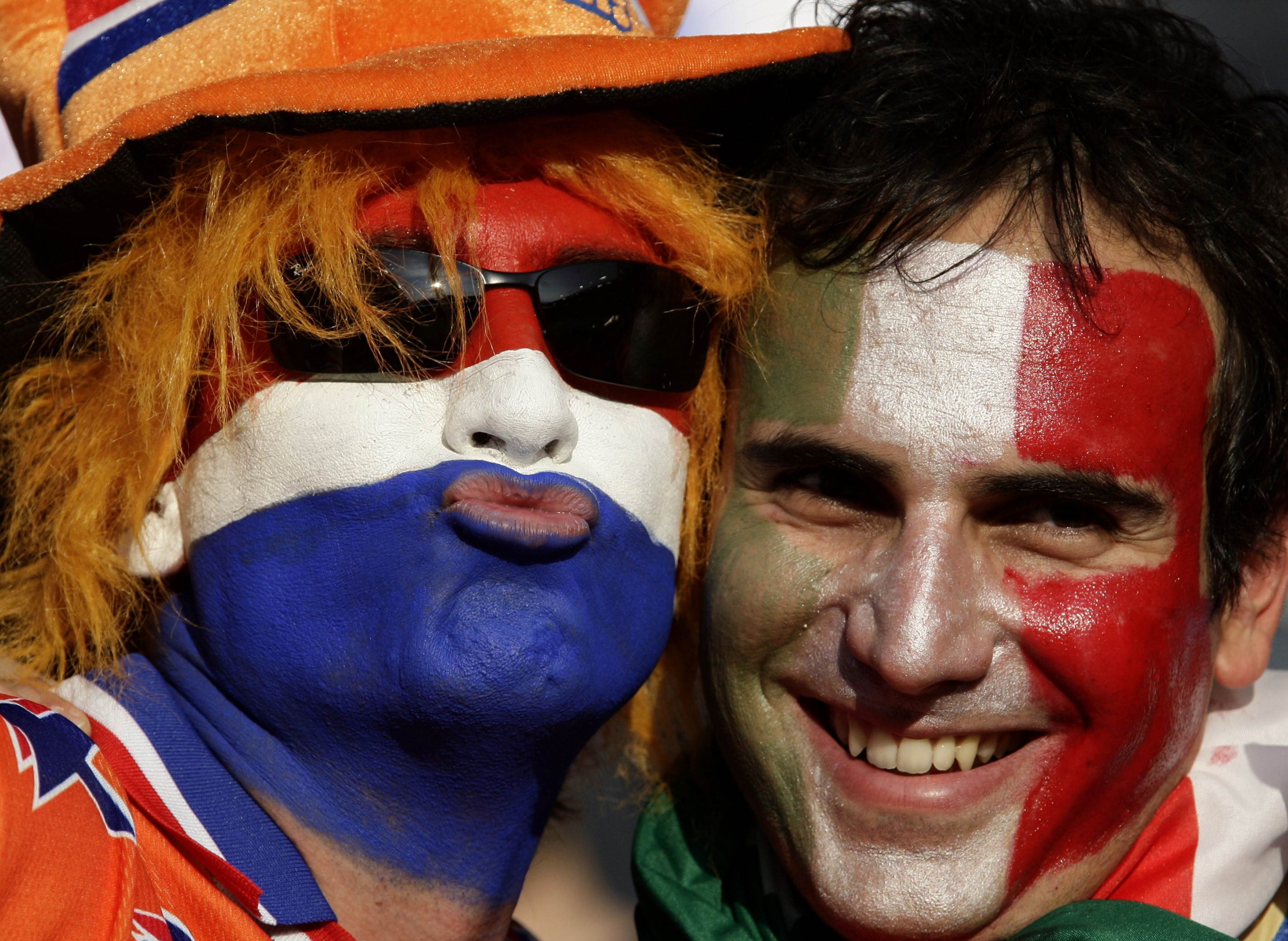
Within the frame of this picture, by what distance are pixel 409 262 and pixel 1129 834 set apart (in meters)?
1.42

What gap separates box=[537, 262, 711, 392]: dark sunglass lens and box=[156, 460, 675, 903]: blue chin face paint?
20 centimetres

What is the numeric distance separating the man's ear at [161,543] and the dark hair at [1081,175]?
1052 mm

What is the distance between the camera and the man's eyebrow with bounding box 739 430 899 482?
1945mm

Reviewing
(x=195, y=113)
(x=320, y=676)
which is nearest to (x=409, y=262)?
(x=195, y=113)

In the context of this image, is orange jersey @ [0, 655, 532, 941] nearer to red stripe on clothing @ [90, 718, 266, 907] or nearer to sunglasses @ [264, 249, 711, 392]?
red stripe on clothing @ [90, 718, 266, 907]

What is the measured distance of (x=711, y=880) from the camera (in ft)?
7.63

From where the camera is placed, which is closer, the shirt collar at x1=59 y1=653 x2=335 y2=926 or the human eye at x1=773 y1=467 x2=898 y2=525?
the shirt collar at x1=59 y1=653 x2=335 y2=926

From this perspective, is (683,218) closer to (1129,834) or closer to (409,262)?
(409,262)

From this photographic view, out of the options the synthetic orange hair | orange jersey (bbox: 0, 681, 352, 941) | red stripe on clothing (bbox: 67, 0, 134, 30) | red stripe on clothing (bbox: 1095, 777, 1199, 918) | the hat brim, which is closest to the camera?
orange jersey (bbox: 0, 681, 352, 941)

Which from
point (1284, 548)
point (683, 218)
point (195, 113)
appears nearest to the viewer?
point (195, 113)

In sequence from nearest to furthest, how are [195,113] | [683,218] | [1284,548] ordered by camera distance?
[195,113]
[683,218]
[1284,548]

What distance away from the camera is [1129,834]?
6.64 feet

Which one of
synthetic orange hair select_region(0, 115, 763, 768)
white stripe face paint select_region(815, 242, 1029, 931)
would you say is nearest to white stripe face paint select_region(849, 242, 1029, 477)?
white stripe face paint select_region(815, 242, 1029, 931)

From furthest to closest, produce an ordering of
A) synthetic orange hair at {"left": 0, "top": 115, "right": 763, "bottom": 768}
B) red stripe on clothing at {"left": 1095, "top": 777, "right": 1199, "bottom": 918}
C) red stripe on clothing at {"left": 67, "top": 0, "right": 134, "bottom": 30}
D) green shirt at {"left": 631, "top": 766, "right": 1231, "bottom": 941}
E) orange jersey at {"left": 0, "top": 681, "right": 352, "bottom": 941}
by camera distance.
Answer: green shirt at {"left": 631, "top": 766, "right": 1231, "bottom": 941} < red stripe on clothing at {"left": 1095, "top": 777, "right": 1199, "bottom": 918} < red stripe on clothing at {"left": 67, "top": 0, "right": 134, "bottom": 30} < synthetic orange hair at {"left": 0, "top": 115, "right": 763, "bottom": 768} < orange jersey at {"left": 0, "top": 681, "right": 352, "bottom": 941}
